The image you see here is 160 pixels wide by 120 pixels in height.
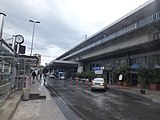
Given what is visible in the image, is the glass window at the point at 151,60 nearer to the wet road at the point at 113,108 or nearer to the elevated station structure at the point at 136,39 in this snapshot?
the elevated station structure at the point at 136,39

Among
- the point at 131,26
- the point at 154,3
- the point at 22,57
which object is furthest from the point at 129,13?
the point at 22,57

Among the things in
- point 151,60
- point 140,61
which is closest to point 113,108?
point 151,60

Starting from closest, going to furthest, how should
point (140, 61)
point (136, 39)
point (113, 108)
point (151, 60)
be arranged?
1. point (113, 108)
2. point (136, 39)
3. point (151, 60)
4. point (140, 61)

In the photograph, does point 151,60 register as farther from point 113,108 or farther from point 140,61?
point 113,108

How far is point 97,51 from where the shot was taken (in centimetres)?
3938

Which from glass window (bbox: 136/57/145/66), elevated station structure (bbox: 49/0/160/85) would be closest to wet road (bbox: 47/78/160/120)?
elevated station structure (bbox: 49/0/160/85)

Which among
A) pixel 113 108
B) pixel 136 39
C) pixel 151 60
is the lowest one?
pixel 113 108

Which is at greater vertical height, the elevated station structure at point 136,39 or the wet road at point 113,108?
the elevated station structure at point 136,39

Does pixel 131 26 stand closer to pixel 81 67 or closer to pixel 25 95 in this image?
pixel 25 95

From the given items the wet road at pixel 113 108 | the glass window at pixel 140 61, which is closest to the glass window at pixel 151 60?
the glass window at pixel 140 61

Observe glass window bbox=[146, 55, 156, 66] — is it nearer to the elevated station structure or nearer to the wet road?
the elevated station structure

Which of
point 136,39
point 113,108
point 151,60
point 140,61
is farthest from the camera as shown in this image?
point 140,61

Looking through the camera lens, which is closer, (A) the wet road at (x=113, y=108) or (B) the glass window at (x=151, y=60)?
(A) the wet road at (x=113, y=108)

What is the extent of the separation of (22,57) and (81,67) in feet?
138
